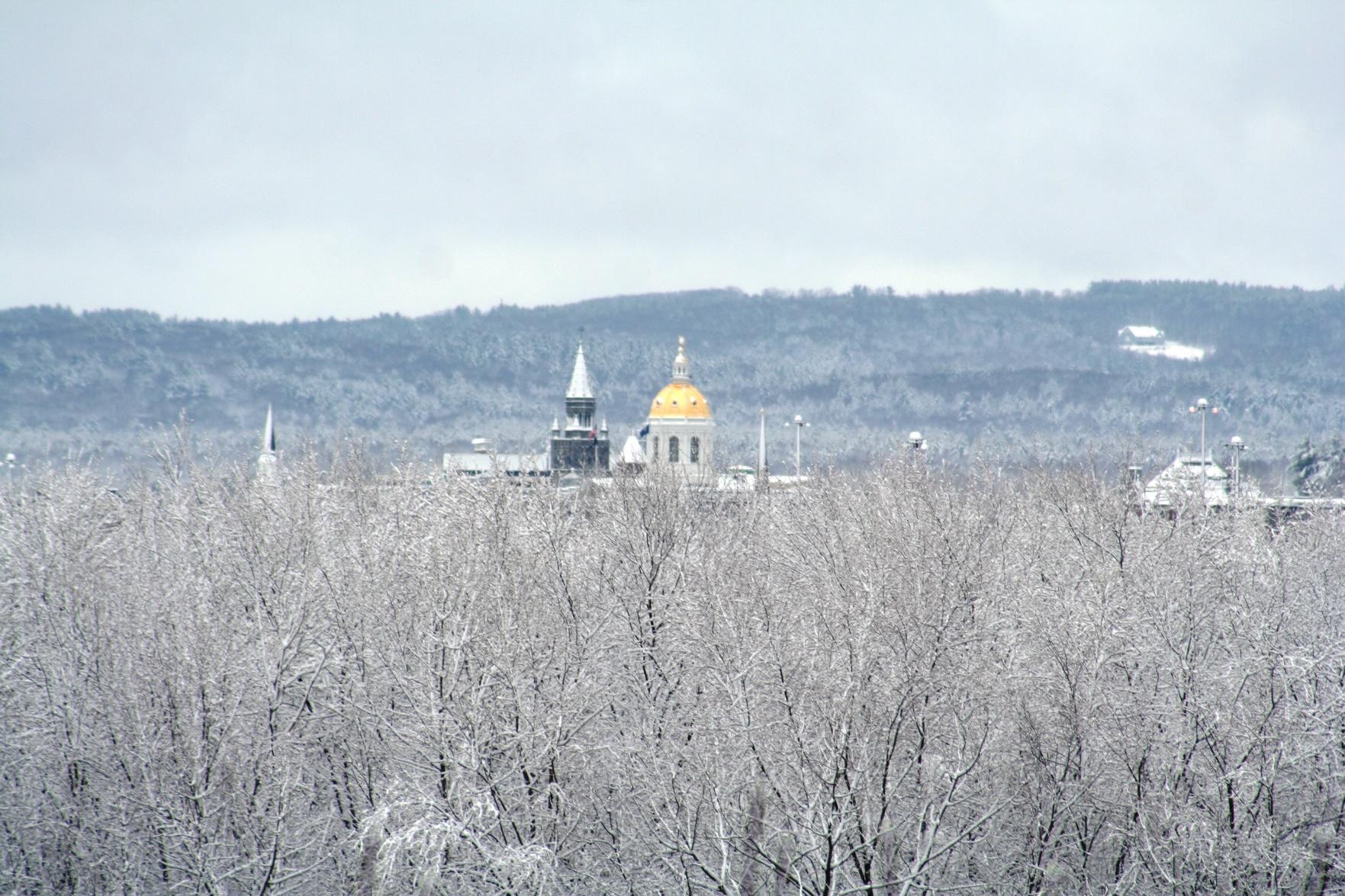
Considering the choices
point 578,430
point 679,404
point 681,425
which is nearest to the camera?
point 681,425

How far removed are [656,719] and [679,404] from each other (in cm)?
9823

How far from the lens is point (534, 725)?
24.7 meters

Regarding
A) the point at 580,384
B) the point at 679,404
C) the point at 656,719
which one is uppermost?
the point at 580,384

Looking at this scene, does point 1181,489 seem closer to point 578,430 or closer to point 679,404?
point 679,404

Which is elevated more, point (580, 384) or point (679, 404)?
point (580, 384)

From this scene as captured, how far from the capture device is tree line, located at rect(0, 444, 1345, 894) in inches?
918

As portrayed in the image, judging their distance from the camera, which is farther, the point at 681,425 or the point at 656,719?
the point at 681,425

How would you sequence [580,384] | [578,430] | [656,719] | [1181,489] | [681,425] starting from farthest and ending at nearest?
[580,384]
[578,430]
[681,425]
[1181,489]
[656,719]

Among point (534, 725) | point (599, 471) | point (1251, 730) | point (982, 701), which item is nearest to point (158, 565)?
point (534, 725)

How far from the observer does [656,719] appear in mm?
25922

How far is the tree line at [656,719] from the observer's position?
23328 mm

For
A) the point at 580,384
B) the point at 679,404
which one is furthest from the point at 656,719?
the point at 580,384

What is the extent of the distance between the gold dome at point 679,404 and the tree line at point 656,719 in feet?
299

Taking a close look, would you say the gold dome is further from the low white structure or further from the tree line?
the tree line
